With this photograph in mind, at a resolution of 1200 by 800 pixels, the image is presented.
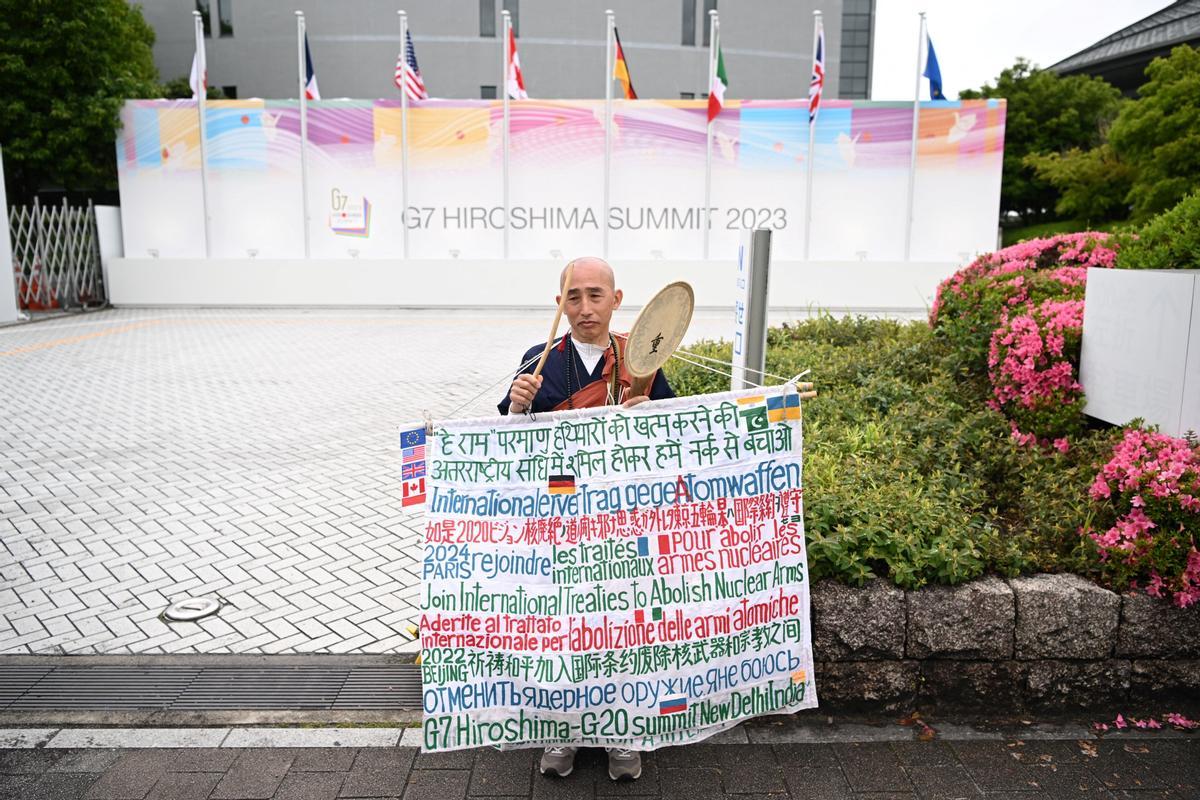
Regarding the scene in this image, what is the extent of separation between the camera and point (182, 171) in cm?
2144

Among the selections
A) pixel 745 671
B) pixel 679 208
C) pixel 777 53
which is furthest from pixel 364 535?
pixel 777 53

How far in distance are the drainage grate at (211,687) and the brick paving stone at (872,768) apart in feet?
5.65

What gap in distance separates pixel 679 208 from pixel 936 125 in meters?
6.34

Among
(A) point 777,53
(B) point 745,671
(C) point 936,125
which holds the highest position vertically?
(A) point 777,53

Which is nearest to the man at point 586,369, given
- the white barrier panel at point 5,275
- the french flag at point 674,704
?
the french flag at point 674,704

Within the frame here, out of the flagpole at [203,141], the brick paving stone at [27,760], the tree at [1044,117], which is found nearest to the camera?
the brick paving stone at [27,760]

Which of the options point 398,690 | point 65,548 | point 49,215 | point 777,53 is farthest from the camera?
point 777,53

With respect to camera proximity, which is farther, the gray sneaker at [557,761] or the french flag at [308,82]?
the french flag at [308,82]

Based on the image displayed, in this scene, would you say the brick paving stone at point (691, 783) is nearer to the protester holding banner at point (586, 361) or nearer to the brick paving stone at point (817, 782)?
the brick paving stone at point (817, 782)

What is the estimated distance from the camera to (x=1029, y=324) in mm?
5480

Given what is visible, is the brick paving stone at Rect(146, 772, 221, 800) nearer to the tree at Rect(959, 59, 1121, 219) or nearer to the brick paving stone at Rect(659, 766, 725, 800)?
the brick paving stone at Rect(659, 766, 725, 800)

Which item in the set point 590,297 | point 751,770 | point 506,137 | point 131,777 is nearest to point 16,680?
point 131,777

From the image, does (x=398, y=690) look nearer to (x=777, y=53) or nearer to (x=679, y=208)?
(x=679, y=208)

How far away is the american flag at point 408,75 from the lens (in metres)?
20.4
